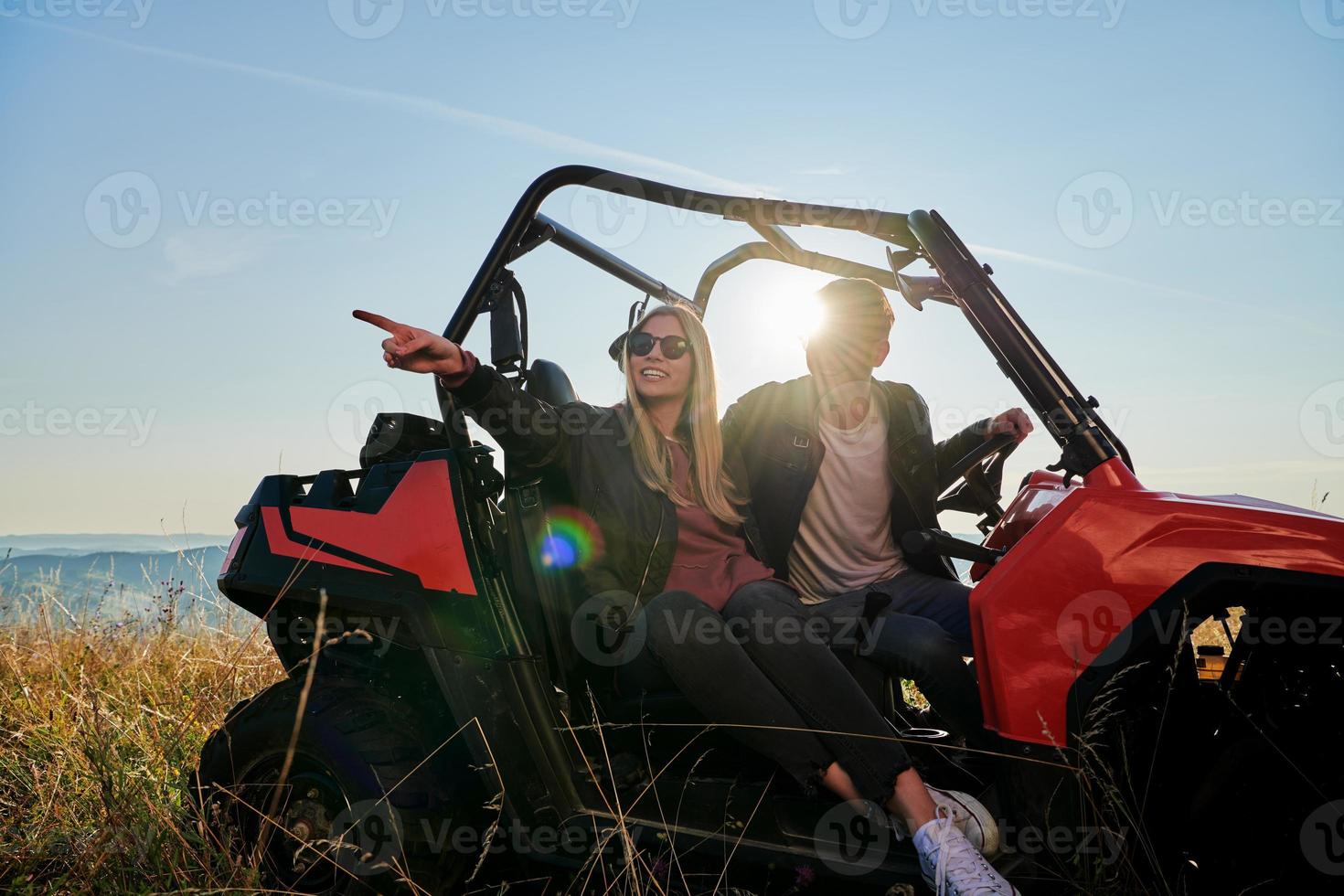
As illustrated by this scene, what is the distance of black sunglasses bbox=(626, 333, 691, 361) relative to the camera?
2666 millimetres

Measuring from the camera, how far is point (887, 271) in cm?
278

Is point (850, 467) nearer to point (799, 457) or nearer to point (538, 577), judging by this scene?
point (799, 457)

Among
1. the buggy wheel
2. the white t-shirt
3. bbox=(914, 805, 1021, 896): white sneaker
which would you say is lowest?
the buggy wheel

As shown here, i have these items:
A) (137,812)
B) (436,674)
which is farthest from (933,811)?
(137,812)

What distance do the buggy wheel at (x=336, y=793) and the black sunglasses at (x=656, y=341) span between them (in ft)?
3.93

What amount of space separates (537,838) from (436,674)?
483 millimetres

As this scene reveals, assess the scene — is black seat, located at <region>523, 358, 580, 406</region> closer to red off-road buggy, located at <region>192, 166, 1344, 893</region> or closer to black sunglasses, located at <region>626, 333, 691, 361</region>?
red off-road buggy, located at <region>192, 166, 1344, 893</region>

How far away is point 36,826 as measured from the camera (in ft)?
8.60

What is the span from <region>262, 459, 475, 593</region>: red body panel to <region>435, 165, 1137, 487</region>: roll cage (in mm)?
218

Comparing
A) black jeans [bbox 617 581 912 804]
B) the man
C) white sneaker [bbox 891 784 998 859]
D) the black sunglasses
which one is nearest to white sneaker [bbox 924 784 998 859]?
white sneaker [bbox 891 784 998 859]

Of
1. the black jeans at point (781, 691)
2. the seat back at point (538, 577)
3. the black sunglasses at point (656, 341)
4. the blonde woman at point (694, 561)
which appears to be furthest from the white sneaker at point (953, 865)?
the black sunglasses at point (656, 341)

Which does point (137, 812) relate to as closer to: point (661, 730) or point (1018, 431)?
point (661, 730)

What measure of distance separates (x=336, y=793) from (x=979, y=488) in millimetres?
2004

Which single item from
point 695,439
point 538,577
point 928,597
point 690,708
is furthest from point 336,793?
point 928,597
